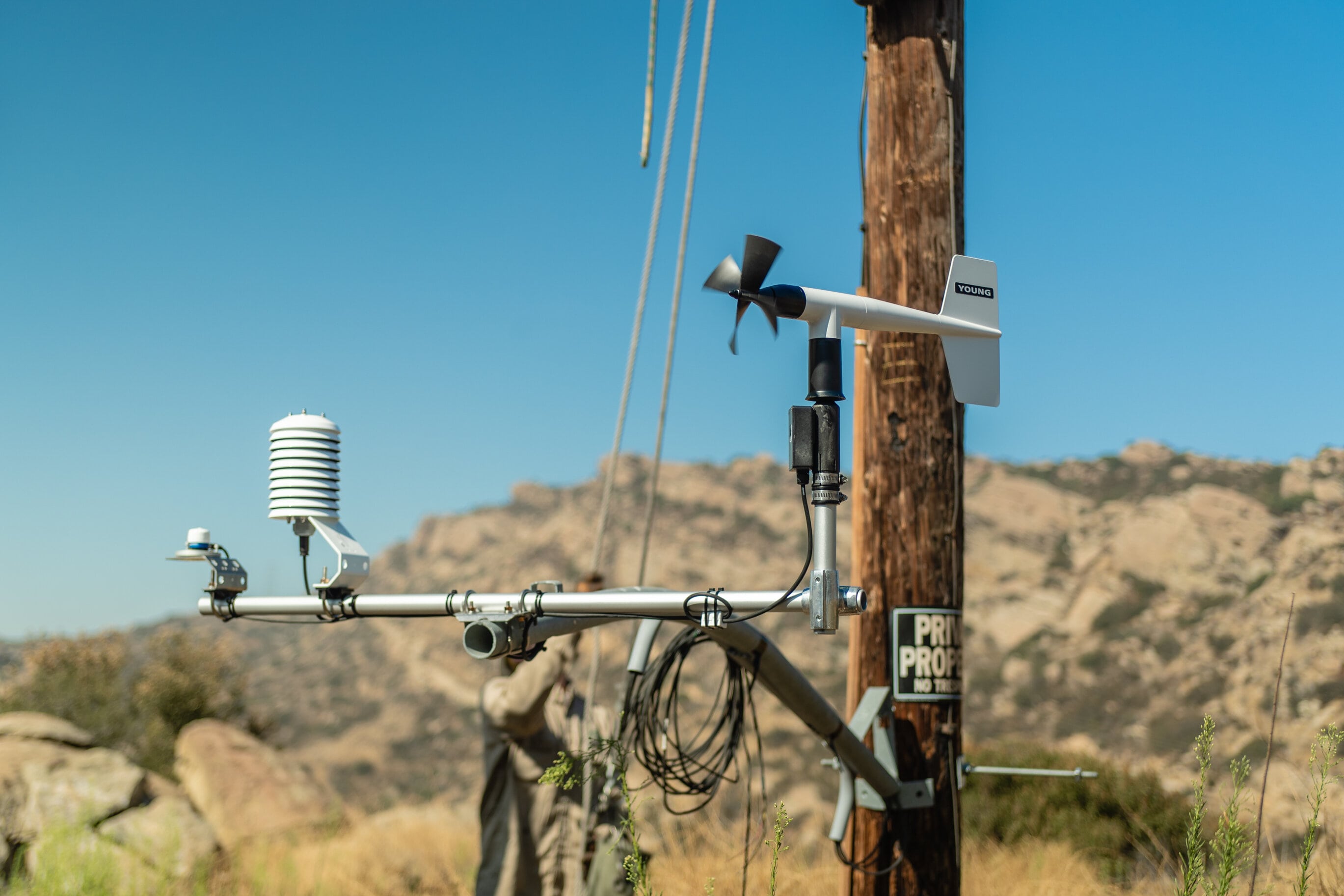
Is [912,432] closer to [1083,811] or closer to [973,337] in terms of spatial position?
[973,337]

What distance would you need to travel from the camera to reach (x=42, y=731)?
9.73 meters

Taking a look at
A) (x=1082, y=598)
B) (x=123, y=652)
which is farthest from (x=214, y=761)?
(x=1082, y=598)

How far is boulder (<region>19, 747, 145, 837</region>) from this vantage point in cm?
818

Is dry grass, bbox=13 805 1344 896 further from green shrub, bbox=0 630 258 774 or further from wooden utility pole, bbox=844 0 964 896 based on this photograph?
green shrub, bbox=0 630 258 774

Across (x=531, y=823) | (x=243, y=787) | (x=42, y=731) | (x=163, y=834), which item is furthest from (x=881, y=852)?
(x=243, y=787)

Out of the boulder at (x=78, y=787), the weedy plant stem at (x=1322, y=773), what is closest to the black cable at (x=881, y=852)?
the weedy plant stem at (x=1322, y=773)

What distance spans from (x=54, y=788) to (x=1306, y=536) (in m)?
31.3

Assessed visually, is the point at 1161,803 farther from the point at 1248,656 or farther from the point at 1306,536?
the point at 1306,536

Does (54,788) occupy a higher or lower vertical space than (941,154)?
lower

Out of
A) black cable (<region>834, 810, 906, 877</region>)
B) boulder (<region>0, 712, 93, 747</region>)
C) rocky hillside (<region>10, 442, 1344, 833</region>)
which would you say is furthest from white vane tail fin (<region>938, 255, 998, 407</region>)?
rocky hillside (<region>10, 442, 1344, 833</region>)

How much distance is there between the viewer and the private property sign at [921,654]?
4.22m

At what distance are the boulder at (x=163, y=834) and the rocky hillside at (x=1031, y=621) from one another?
26.6ft

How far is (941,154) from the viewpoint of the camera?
4391 millimetres

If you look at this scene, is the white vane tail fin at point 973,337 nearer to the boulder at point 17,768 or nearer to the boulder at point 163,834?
the boulder at point 163,834
